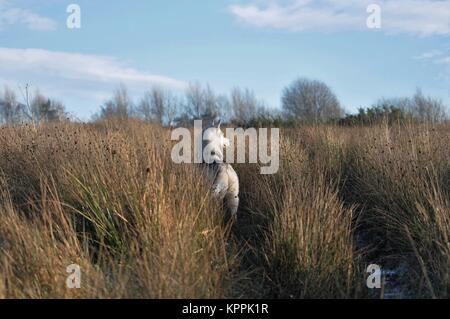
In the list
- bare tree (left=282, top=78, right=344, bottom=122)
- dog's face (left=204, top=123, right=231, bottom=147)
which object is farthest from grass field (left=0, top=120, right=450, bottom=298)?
bare tree (left=282, top=78, right=344, bottom=122)

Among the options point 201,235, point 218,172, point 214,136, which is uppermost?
point 214,136

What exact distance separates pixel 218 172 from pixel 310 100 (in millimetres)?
17611

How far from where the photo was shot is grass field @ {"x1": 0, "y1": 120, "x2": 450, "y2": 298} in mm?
3004

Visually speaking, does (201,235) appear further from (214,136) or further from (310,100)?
(310,100)

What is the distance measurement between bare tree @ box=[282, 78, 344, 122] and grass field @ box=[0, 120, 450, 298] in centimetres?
1373

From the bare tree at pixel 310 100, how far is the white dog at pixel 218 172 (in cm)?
1357

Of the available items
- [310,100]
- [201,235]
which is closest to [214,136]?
[201,235]

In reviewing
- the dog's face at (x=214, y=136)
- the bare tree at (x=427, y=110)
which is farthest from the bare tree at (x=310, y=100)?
the dog's face at (x=214, y=136)

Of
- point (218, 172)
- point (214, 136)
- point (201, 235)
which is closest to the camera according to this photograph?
point (201, 235)

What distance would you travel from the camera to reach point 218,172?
4.98 metres

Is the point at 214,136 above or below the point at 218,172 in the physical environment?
above

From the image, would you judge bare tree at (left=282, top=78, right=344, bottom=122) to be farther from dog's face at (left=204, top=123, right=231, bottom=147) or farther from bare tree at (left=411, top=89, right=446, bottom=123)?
dog's face at (left=204, top=123, right=231, bottom=147)

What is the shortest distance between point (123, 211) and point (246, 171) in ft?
10.5
